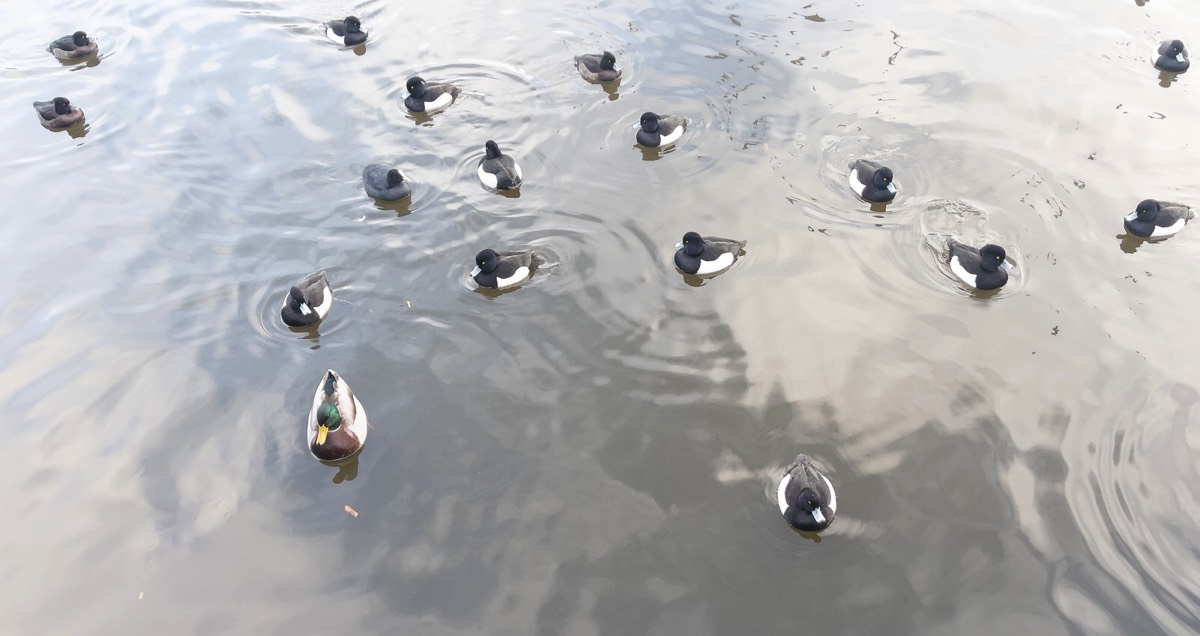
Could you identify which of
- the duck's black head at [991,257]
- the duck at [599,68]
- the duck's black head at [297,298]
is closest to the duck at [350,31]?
the duck at [599,68]

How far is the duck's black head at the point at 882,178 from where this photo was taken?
1112cm

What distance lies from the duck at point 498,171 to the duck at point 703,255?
10.2 feet

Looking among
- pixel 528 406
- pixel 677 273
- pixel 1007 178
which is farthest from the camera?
pixel 1007 178

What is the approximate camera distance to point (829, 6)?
16.3m

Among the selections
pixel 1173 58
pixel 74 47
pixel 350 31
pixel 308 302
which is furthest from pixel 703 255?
pixel 74 47

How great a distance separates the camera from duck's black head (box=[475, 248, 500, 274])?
32.7ft

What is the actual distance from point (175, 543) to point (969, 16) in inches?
691

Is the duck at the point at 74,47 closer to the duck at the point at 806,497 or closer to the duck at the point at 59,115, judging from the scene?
the duck at the point at 59,115

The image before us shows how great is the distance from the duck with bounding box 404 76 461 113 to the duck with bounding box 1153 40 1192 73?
44.5ft

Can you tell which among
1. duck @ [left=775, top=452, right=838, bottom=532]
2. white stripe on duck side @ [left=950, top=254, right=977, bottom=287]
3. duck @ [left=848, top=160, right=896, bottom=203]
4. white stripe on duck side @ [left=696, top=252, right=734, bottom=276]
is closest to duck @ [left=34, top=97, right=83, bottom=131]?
white stripe on duck side @ [left=696, top=252, right=734, bottom=276]

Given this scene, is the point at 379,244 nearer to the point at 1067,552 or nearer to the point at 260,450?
the point at 260,450

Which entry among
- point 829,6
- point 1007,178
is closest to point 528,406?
point 1007,178

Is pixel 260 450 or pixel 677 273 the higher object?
pixel 677 273

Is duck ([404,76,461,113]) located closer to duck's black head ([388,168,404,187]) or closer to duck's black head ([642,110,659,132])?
duck's black head ([388,168,404,187])
